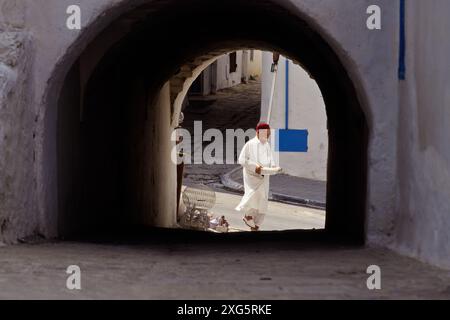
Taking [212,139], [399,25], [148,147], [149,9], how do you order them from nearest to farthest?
[399,25] → [149,9] → [148,147] → [212,139]

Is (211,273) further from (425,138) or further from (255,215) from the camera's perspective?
(255,215)

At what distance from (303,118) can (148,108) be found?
778cm

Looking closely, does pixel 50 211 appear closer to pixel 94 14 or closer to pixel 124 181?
pixel 94 14

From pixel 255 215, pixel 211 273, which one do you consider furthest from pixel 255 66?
pixel 211 273

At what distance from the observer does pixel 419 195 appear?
4227 mm

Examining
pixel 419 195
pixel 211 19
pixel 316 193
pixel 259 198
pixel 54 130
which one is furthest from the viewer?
pixel 316 193

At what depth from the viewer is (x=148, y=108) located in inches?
348

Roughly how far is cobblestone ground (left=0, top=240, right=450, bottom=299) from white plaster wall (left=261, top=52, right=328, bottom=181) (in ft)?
36.0

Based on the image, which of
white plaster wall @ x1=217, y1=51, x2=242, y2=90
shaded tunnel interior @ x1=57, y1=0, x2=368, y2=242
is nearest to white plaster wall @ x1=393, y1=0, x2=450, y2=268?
shaded tunnel interior @ x1=57, y1=0, x2=368, y2=242

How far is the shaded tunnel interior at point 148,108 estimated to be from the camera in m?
5.68

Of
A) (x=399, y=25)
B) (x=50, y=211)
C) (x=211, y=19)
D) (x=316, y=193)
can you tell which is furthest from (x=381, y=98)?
(x=316, y=193)

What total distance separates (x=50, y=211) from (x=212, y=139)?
1507 centimetres

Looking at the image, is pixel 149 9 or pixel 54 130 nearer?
pixel 54 130

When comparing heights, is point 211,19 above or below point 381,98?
above
